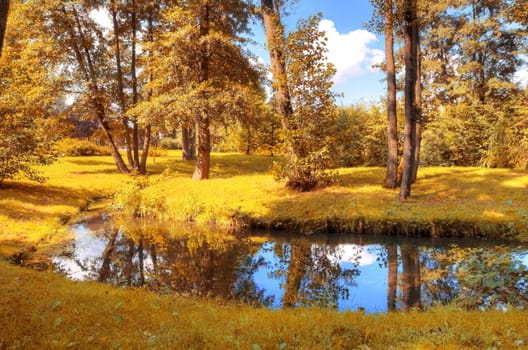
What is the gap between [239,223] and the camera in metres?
14.0

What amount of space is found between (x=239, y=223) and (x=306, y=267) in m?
4.56

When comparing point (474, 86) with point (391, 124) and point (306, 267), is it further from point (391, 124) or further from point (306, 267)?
point (306, 267)

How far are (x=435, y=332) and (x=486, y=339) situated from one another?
1.85 ft

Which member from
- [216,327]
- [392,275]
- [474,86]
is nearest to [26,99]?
[216,327]

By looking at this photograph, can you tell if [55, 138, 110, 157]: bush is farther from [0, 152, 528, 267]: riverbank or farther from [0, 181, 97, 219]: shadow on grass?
[0, 181, 97, 219]: shadow on grass

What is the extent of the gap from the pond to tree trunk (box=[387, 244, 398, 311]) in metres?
0.02

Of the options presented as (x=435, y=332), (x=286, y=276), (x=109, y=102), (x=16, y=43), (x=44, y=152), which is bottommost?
(x=286, y=276)

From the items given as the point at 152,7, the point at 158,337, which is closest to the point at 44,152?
the point at 152,7

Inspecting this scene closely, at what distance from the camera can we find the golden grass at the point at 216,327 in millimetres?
4355

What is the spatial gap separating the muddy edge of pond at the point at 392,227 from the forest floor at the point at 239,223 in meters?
0.04

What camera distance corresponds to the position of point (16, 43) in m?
26.3

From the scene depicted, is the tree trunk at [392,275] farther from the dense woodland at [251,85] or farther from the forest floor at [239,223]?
the dense woodland at [251,85]

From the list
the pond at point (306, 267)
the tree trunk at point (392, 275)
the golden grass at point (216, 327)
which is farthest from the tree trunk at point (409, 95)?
the golden grass at point (216, 327)

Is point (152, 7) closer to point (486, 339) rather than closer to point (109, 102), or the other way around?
point (109, 102)
